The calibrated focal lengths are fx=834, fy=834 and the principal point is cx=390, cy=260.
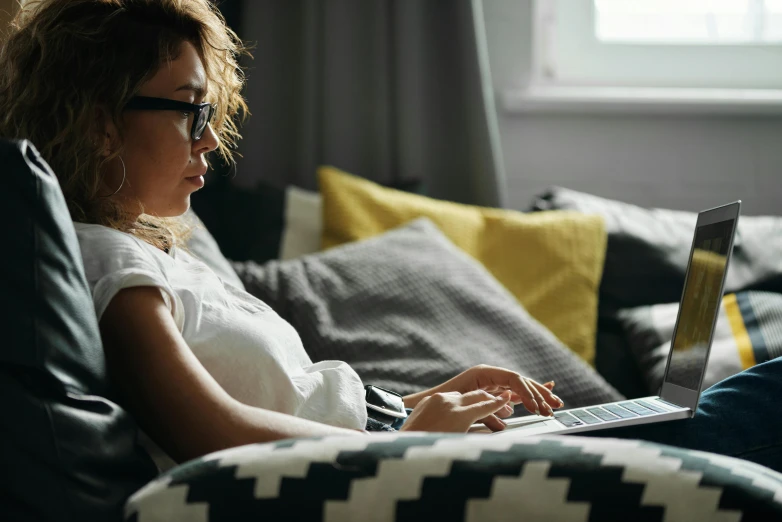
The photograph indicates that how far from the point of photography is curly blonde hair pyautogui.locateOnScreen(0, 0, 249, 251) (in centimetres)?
93

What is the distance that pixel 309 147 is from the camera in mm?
2355

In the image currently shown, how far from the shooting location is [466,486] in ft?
1.94

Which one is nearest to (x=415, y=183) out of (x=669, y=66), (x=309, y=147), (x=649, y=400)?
(x=309, y=147)

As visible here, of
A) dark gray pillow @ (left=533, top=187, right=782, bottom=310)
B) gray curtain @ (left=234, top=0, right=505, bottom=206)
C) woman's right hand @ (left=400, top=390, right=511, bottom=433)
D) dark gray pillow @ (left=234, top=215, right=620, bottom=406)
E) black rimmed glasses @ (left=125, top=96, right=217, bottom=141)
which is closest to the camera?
woman's right hand @ (left=400, top=390, right=511, bottom=433)

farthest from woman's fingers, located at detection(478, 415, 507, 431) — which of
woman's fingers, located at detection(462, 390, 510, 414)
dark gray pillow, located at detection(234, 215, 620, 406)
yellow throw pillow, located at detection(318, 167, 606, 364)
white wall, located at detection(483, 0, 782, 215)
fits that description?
white wall, located at detection(483, 0, 782, 215)

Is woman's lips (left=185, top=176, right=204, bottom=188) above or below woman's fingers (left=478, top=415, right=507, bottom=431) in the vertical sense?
above

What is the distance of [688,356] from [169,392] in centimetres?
67

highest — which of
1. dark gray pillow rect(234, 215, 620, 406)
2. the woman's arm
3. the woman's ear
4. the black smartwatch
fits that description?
the woman's ear

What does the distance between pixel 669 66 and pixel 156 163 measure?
2071 mm

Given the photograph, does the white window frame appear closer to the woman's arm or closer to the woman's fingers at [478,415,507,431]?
the woman's fingers at [478,415,507,431]

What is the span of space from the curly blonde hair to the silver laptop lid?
70cm

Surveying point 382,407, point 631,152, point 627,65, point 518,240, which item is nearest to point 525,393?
point 382,407

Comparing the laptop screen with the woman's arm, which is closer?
the woman's arm

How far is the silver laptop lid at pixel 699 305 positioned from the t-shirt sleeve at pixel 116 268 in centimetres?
59
